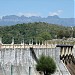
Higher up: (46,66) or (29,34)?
(46,66)

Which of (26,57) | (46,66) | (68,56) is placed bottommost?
(68,56)

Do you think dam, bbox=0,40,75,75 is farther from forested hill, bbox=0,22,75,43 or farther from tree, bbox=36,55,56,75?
forested hill, bbox=0,22,75,43

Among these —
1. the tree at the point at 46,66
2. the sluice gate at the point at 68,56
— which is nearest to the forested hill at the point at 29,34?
the sluice gate at the point at 68,56

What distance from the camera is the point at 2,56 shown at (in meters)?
40.8

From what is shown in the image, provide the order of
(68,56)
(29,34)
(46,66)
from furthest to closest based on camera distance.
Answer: (29,34) → (68,56) → (46,66)

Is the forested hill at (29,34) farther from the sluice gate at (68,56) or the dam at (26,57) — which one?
the dam at (26,57)

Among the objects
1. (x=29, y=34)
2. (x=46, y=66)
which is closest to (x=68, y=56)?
(x=46, y=66)

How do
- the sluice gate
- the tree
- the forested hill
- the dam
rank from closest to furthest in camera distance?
the dam < the tree < the sluice gate < the forested hill

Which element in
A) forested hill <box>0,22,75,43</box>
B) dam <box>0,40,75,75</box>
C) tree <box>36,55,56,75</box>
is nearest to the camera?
dam <box>0,40,75,75</box>

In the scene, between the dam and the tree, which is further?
the tree

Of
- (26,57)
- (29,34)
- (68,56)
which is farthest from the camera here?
(29,34)

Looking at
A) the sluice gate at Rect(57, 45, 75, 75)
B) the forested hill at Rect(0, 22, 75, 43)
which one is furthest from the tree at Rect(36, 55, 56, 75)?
the forested hill at Rect(0, 22, 75, 43)

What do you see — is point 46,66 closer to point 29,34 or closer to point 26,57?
point 26,57

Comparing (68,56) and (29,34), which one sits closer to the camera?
(68,56)
